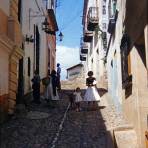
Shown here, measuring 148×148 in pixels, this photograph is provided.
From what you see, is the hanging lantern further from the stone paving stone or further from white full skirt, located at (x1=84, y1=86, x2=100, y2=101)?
the stone paving stone

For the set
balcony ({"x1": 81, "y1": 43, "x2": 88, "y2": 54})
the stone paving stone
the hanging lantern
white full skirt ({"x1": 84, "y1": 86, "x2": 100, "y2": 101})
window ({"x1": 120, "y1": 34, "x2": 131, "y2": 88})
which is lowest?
the stone paving stone

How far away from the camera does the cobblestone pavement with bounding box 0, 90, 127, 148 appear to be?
10656 millimetres

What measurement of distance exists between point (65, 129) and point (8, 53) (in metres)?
2.99

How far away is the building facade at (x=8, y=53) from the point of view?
1281cm

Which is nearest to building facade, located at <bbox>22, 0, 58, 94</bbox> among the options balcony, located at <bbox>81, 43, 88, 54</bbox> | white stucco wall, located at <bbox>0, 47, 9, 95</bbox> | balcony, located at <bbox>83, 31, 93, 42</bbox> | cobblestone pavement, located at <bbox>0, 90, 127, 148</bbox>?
cobblestone pavement, located at <bbox>0, 90, 127, 148</bbox>

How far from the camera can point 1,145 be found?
10445 millimetres

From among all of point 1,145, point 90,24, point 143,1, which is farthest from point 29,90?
point 90,24

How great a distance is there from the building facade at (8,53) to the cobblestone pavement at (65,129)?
646 millimetres

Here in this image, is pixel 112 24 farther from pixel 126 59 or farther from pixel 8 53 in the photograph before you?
pixel 126 59

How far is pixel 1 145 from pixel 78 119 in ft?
13.7

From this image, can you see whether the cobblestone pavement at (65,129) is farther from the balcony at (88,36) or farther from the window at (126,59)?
the balcony at (88,36)

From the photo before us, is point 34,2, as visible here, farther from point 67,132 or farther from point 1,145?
point 1,145

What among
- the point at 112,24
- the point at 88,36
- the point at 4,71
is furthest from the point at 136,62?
the point at 88,36

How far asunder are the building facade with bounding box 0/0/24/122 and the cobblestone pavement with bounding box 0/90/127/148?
65cm
